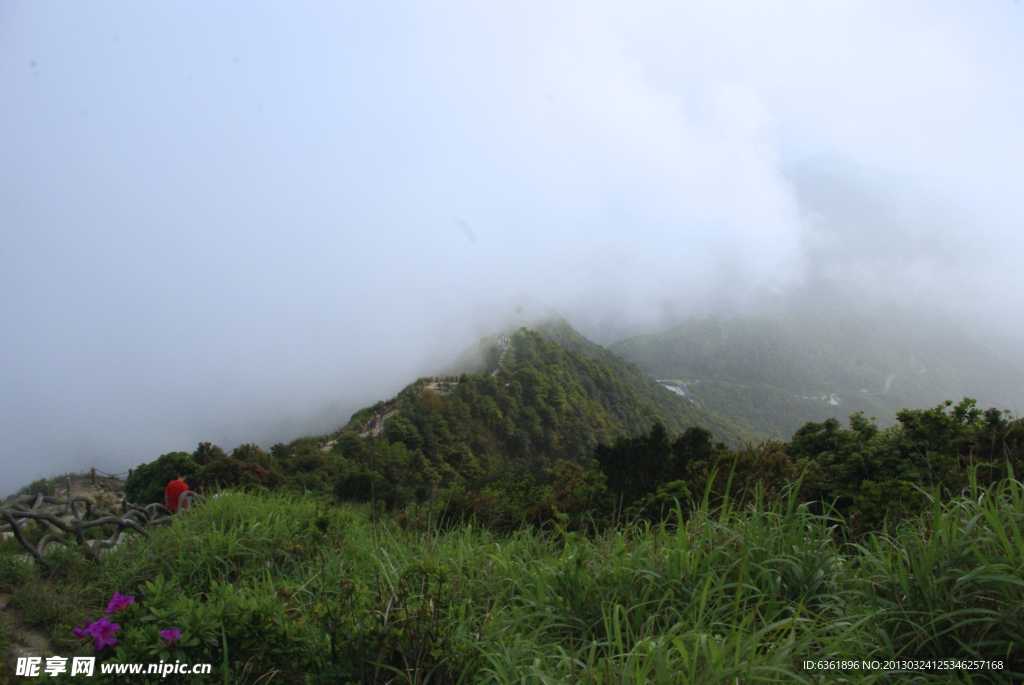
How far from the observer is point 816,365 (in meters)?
54.9

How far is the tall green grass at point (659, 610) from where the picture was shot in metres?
1.85

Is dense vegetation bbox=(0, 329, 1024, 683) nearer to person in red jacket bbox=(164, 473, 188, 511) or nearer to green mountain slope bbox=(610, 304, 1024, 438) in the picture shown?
person in red jacket bbox=(164, 473, 188, 511)

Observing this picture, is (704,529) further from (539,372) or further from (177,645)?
(539,372)

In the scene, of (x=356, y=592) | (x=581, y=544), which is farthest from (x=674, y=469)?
(x=356, y=592)

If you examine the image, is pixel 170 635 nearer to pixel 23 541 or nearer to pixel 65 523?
pixel 23 541

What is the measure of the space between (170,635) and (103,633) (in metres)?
0.20

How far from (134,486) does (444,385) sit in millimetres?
15903

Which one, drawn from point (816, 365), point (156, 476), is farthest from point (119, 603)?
point (816, 365)

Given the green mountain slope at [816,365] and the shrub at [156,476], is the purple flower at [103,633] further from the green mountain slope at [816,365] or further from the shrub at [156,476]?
the green mountain slope at [816,365]

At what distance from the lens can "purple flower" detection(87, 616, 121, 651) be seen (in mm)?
1623

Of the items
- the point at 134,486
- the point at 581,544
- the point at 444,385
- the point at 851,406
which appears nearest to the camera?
the point at 581,544

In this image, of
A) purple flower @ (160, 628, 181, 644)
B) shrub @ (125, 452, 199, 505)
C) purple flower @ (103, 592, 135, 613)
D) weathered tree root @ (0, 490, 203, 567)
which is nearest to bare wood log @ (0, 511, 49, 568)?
weathered tree root @ (0, 490, 203, 567)

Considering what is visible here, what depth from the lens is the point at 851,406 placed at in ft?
147

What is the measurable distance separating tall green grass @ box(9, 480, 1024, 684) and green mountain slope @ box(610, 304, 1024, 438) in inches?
1565
